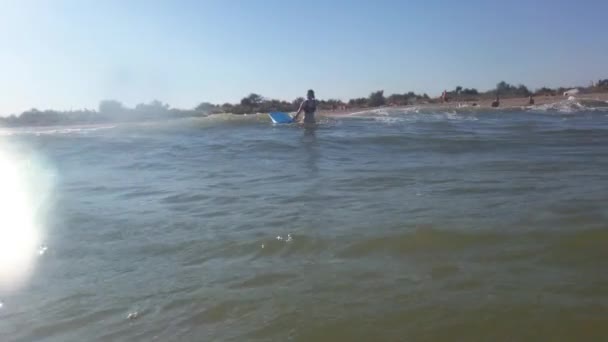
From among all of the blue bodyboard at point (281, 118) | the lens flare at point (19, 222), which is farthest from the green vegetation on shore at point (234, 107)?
the lens flare at point (19, 222)

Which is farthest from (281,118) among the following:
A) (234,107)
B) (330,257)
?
(234,107)

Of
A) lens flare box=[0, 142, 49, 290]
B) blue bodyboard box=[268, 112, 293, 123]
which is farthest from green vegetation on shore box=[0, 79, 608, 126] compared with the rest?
lens flare box=[0, 142, 49, 290]

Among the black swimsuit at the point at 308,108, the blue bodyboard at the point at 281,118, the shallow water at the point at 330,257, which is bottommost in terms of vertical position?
the shallow water at the point at 330,257

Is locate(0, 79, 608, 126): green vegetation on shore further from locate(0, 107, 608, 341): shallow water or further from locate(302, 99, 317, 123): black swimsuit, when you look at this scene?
locate(0, 107, 608, 341): shallow water

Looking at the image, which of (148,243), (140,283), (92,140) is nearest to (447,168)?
(148,243)

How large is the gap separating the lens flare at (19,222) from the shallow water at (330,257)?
0.14 meters

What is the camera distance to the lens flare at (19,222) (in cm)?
414

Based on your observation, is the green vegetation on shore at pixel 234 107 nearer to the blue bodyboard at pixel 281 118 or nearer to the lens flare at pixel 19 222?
the blue bodyboard at pixel 281 118

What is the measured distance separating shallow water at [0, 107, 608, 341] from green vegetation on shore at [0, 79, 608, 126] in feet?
78.3

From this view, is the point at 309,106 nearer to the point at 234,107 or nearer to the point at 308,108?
the point at 308,108

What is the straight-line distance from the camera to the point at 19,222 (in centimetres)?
580

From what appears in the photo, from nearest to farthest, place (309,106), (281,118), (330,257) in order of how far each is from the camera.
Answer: (330,257)
(309,106)
(281,118)

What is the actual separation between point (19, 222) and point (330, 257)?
385 centimetres

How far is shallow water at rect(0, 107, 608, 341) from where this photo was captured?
2.86 metres
